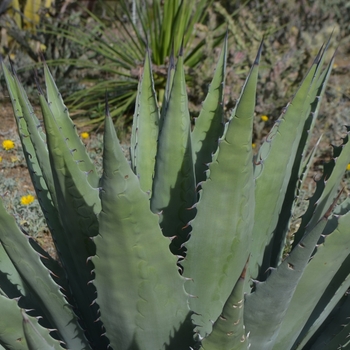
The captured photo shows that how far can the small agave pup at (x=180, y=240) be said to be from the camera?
1094mm

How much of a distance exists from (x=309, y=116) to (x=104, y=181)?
0.80m

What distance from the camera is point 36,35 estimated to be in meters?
4.77

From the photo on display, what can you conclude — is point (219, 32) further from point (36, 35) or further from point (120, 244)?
point (120, 244)

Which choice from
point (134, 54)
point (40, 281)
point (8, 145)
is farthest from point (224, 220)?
point (134, 54)

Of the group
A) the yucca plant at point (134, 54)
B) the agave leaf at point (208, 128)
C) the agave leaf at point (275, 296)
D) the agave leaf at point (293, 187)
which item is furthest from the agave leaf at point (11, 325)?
the yucca plant at point (134, 54)

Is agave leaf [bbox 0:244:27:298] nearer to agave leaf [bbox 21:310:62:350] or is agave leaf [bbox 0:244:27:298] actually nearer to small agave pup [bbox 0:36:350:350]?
small agave pup [bbox 0:36:350:350]

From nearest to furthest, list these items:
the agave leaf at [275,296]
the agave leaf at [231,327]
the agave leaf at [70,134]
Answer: the agave leaf at [231,327] < the agave leaf at [275,296] < the agave leaf at [70,134]

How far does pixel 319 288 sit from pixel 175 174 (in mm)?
452

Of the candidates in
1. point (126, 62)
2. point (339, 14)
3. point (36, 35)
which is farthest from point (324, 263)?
point (339, 14)

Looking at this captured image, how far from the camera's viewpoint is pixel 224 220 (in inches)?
49.9

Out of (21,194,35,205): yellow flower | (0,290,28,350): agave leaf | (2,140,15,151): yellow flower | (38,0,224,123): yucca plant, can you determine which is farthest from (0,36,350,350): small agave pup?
(38,0,224,123): yucca plant

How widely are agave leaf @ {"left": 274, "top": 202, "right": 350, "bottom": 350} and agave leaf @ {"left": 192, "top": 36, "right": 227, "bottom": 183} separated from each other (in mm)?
392

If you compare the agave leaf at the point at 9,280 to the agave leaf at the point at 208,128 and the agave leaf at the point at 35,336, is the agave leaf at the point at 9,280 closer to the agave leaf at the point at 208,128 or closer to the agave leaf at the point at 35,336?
the agave leaf at the point at 35,336

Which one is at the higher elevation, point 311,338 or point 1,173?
point 1,173
